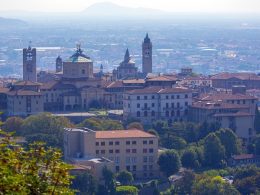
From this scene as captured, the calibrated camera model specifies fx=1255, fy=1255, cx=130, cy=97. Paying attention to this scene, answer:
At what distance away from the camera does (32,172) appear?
948 centimetres

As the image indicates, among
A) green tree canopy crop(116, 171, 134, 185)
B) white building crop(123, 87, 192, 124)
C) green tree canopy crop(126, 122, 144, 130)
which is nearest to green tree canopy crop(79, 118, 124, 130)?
green tree canopy crop(126, 122, 144, 130)

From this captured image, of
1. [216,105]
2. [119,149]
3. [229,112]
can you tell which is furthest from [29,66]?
[119,149]

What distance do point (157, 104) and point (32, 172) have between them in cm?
3603

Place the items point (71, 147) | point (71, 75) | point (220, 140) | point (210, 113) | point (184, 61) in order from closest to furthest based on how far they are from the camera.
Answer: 1. point (71, 147)
2. point (220, 140)
3. point (210, 113)
4. point (71, 75)
5. point (184, 61)

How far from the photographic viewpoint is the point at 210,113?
142 ft

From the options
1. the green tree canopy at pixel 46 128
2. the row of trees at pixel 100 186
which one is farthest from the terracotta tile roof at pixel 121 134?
the row of trees at pixel 100 186

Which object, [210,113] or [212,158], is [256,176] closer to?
[212,158]

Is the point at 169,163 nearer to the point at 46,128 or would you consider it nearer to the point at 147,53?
the point at 46,128

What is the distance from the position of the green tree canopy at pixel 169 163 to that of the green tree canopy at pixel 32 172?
79.5ft

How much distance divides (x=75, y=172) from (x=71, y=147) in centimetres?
336

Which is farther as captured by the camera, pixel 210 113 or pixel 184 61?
pixel 184 61

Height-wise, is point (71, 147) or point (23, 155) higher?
point (23, 155)

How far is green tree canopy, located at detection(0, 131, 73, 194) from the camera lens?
30.3ft

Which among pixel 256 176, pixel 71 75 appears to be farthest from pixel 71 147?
pixel 71 75
